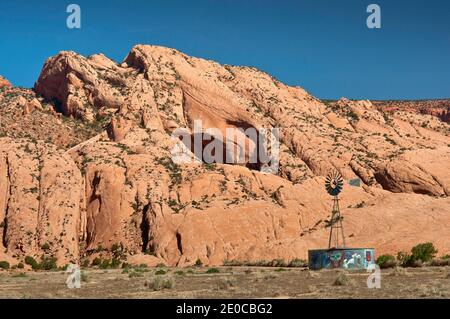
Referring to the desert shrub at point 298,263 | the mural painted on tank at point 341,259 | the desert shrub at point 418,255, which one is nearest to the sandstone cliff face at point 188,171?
the desert shrub at point 298,263

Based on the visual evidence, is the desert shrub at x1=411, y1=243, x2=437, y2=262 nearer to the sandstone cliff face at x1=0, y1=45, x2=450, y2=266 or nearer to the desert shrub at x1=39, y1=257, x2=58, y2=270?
the sandstone cliff face at x1=0, y1=45, x2=450, y2=266

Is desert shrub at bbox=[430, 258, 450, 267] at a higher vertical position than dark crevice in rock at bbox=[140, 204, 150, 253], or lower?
lower

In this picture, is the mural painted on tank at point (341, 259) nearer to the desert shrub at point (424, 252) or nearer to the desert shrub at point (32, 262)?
the desert shrub at point (424, 252)

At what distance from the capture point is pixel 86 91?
108938 millimetres

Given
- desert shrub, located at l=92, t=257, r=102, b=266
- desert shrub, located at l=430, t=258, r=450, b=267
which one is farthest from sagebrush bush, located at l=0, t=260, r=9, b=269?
desert shrub, located at l=430, t=258, r=450, b=267

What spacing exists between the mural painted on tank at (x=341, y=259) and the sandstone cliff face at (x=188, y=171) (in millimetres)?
10688

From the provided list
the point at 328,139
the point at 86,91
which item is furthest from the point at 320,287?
the point at 86,91

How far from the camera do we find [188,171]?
296 feet

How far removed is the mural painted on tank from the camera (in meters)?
59.1

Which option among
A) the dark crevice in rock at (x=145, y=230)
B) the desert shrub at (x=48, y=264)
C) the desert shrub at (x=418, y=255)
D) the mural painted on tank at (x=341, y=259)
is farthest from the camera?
the dark crevice in rock at (x=145, y=230)

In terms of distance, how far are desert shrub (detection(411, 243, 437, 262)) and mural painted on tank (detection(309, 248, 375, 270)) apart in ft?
16.7

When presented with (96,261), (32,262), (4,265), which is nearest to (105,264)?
(96,261)

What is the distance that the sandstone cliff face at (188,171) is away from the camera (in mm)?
76562
